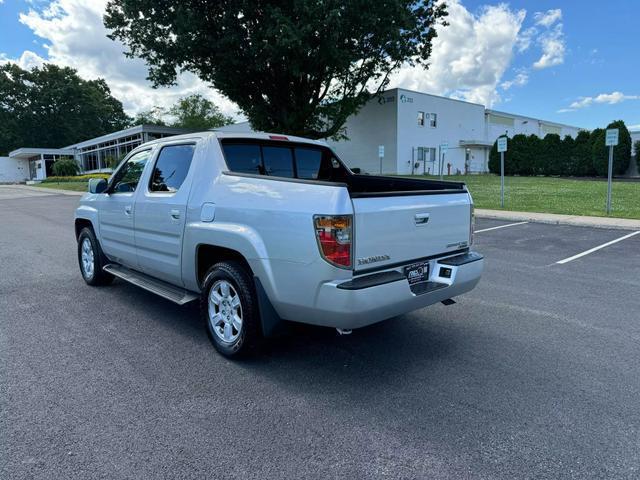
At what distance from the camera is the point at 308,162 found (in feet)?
16.0

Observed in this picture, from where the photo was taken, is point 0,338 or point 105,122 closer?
point 0,338

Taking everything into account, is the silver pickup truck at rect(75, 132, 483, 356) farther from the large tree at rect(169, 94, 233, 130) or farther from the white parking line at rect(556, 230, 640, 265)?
the large tree at rect(169, 94, 233, 130)

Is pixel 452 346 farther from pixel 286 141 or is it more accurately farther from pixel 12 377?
pixel 12 377

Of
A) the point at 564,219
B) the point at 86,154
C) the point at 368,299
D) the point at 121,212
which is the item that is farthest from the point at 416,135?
the point at 86,154

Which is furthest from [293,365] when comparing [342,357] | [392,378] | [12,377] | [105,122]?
[105,122]

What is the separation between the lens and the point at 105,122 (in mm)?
81312

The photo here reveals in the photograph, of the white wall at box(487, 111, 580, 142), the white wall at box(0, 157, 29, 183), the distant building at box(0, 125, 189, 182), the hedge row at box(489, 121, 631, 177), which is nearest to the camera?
the hedge row at box(489, 121, 631, 177)

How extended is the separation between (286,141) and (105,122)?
88.7 m

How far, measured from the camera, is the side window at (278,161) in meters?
4.45

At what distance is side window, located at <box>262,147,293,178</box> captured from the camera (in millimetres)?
4449

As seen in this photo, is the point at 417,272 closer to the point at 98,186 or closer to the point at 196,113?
the point at 98,186

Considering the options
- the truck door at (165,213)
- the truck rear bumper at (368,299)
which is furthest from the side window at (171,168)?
the truck rear bumper at (368,299)

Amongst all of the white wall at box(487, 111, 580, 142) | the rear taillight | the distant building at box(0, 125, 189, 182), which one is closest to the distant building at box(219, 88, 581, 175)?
the white wall at box(487, 111, 580, 142)

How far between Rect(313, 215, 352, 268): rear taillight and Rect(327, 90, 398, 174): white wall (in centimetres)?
3280
